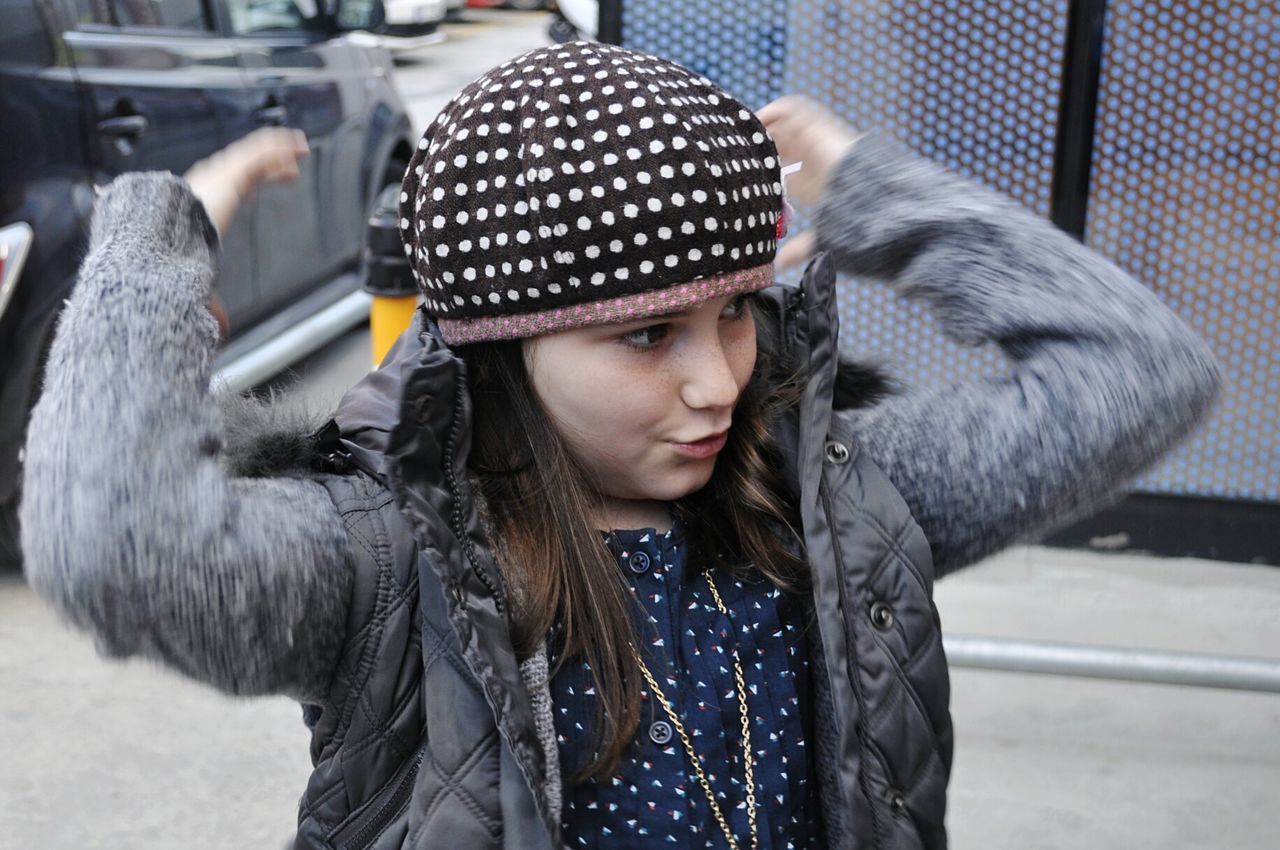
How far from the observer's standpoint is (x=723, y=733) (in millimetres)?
1268

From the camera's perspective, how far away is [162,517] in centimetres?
105

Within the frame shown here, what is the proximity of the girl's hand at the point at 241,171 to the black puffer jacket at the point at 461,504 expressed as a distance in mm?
30

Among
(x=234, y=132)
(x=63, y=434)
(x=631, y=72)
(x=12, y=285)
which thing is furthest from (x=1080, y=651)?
(x=234, y=132)

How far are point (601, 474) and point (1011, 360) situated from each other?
0.43 m

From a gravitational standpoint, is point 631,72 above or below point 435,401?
above

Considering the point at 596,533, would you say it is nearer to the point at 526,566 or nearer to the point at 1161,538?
the point at 526,566

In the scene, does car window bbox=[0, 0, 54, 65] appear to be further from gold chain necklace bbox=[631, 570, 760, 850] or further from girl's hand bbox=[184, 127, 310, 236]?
gold chain necklace bbox=[631, 570, 760, 850]

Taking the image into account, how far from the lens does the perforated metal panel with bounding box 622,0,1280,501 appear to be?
11.2ft

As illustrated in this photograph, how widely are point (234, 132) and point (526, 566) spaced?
145 inches

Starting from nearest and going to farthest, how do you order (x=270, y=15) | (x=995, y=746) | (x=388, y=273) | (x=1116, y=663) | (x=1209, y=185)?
(x=388, y=273) → (x=1116, y=663) → (x=995, y=746) → (x=1209, y=185) → (x=270, y=15)

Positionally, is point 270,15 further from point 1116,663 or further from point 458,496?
point 458,496

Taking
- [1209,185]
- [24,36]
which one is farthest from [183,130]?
[1209,185]

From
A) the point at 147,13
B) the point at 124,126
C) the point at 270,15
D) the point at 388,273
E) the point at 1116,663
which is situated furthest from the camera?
the point at 270,15

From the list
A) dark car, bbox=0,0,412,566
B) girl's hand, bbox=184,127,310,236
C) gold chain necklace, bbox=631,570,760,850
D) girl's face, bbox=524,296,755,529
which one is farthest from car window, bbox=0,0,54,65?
gold chain necklace, bbox=631,570,760,850
